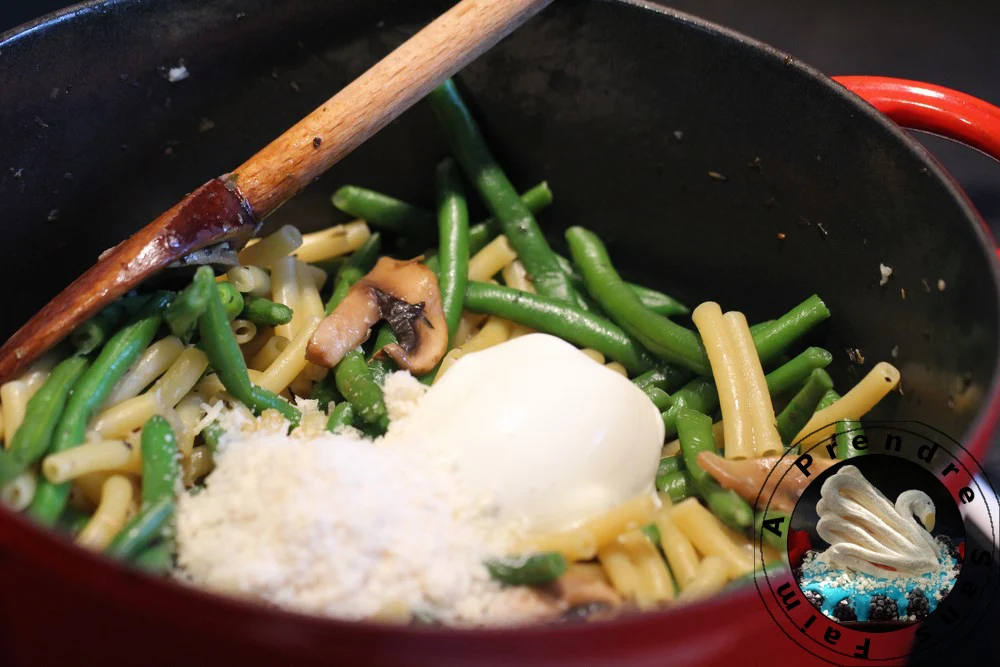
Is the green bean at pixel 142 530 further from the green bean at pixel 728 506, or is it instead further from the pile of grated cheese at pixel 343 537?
the green bean at pixel 728 506

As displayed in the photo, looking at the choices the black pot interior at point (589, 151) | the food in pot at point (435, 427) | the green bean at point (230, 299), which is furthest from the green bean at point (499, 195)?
the green bean at point (230, 299)

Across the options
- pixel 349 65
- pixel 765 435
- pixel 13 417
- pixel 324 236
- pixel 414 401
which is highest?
pixel 349 65

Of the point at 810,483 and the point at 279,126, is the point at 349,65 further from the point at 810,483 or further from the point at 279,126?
the point at 810,483

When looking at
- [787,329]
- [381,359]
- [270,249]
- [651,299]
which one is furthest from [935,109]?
[270,249]

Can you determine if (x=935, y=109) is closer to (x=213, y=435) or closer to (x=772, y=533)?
(x=772, y=533)

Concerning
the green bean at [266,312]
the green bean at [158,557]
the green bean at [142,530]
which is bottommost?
the green bean at [158,557]

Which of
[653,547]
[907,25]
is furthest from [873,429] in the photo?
Answer: [907,25]
